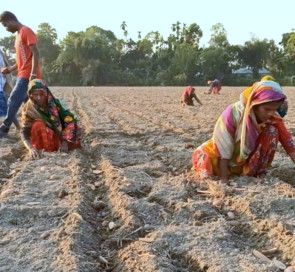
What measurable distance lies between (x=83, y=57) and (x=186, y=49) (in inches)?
433

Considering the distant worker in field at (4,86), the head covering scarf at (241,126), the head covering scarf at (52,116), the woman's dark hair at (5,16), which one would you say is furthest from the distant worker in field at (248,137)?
the distant worker in field at (4,86)

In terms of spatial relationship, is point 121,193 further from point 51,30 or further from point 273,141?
point 51,30

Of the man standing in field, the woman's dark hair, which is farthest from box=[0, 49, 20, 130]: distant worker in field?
the woman's dark hair

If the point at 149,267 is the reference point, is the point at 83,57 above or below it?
above

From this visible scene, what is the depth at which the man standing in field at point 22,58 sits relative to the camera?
17.7 feet

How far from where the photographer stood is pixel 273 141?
3.54 m

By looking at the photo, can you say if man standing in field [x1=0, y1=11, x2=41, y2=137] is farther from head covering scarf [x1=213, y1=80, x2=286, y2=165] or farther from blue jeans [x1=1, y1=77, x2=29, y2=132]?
head covering scarf [x1=213, y1=80, x2=286, y2=165]

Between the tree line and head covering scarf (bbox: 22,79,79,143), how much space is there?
38.8 metres

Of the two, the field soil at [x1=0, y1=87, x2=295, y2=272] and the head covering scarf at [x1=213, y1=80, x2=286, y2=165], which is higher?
the head covering scarf at [x1=213, y1=80, x2=286, y2=165]

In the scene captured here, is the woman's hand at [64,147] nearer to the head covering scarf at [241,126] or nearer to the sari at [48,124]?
the sari at [48,124]

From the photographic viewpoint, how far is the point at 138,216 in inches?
115

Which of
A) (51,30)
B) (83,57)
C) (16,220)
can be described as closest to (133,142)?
(16,220)

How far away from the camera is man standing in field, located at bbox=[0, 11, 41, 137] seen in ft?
17.7

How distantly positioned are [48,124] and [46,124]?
2 cm
